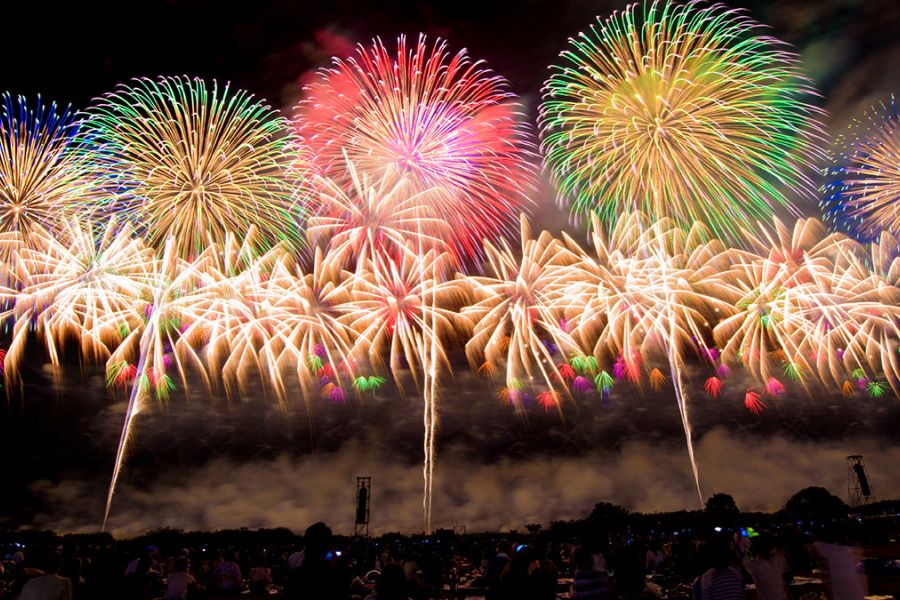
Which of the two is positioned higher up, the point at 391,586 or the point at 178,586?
the point at 391,586

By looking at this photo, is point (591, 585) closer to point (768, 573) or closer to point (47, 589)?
point (768, 573)

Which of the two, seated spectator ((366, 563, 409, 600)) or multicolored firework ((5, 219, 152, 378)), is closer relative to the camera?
seated spectator ((366, 563, 409, 600))

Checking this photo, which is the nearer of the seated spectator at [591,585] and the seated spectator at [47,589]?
the seated spectator at [591,585]

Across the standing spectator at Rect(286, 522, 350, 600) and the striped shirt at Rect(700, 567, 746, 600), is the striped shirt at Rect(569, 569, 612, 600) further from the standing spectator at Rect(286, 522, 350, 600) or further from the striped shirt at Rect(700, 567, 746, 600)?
the standing spectator at Rect(286, 522, 350, 600)

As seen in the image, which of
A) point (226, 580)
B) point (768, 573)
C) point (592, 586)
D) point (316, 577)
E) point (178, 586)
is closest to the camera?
point (316, 577)

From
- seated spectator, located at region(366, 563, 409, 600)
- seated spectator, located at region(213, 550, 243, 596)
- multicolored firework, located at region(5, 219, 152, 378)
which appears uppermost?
multicolored firework, located at region(5, 219, 152, 378)

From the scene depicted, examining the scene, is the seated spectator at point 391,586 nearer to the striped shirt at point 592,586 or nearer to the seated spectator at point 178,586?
the striped shirt at point 592,586

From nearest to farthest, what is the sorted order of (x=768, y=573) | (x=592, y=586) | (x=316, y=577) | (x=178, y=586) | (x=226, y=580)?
1. (x=316, y=577)
2. (x=592, y=586)
3. (x=768, y=573)
4. (x=178, y=586)
5. (x=226, y=580)

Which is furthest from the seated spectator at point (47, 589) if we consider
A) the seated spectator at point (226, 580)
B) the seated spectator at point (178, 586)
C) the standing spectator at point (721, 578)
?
the seated spectator at point (226, 580)

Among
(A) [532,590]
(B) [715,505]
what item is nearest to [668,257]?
(A) [532,590]

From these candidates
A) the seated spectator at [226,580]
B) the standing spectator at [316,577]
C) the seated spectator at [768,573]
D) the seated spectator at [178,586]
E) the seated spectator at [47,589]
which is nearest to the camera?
the standing spectator at [316,577]

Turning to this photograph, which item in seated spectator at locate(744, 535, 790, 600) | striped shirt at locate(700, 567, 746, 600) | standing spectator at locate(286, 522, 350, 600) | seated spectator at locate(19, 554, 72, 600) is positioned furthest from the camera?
seated spectator at locate(744, 535, 790, 600)

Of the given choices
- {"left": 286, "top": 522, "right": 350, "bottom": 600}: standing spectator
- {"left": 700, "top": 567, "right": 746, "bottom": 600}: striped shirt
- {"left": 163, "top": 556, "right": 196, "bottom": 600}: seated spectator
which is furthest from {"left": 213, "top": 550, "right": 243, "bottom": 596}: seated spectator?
{"left": 700, "top": 567, "right": 746, "bottom": 600}: striped shirt

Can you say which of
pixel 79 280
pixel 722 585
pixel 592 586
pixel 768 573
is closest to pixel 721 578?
pixel 722 585
